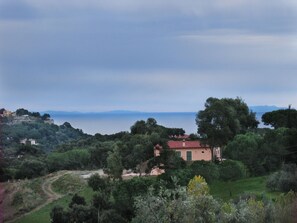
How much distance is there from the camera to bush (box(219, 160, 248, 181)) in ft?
129

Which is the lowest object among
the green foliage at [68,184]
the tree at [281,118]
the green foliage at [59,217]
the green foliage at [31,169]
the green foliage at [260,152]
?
the green foliage at [59,217]

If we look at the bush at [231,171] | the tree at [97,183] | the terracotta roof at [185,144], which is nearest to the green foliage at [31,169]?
the terracotta roof at [185,144]

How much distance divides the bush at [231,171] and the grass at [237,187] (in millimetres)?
357

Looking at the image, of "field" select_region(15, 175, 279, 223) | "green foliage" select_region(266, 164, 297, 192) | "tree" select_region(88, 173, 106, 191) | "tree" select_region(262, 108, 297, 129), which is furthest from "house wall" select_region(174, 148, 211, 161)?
"green foliage" select_region(266, 164, 297, 192)

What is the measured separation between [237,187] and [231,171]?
2192mm

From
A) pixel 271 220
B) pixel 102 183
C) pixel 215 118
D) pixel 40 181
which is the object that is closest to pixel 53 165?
pixel 40 181

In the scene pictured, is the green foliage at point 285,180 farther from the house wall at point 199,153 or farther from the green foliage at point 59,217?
the house wall at point 199,153

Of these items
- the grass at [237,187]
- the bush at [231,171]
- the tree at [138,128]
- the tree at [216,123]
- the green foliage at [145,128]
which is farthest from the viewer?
the tree at [138,128]

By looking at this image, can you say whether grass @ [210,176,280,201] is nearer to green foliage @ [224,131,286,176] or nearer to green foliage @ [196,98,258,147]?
green foliage @ [224,131,286,176]

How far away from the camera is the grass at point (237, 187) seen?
34.7 meters

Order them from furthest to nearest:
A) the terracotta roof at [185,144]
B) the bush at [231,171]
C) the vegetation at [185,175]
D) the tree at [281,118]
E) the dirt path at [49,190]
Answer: the tree at [281,118] → the terracotta roof at [185,144] → the dirt path at [49,190] → the bush at [231,171] → the vegetation at [185,175]

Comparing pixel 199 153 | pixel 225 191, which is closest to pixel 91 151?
pixel 199 153

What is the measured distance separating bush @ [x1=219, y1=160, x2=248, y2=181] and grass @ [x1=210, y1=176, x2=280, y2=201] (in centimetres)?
36

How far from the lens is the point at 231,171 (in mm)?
39438
